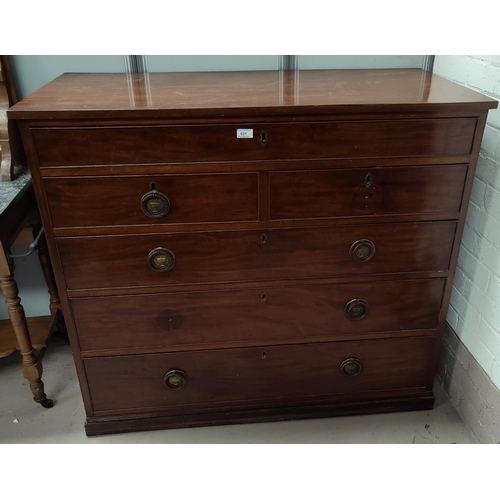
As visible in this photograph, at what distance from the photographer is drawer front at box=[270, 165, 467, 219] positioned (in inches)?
52.5

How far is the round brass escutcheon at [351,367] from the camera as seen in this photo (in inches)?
64.1

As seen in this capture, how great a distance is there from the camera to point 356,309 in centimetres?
154

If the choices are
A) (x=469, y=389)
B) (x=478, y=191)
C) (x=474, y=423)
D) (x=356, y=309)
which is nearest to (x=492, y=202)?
(x=478, y=191)

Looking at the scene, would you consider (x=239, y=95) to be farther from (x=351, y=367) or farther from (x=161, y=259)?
(x=351, y=367)

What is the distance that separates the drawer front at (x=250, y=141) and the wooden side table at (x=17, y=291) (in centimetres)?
31

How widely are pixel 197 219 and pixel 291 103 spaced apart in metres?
0.41

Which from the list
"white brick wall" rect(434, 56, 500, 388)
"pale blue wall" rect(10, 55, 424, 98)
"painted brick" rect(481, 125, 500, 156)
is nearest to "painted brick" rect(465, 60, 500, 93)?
"white brick wall" rect(434, 56, 500, 388)

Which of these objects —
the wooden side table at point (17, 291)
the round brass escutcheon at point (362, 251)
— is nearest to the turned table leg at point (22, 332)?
the wooden side table at point (17, 291)

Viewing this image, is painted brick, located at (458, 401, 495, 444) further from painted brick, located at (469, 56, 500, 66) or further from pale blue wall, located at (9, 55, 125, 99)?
pale blue wall, located at (9, 55, 125, 99)

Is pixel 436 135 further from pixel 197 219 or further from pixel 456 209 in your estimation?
pixel 197 219

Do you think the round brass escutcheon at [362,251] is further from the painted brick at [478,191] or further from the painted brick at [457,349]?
the painted brick at [457,349]

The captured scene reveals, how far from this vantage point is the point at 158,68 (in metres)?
1.69

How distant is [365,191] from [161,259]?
63 cm

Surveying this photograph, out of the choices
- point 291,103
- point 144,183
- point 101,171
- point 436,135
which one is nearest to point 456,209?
point 436,135
